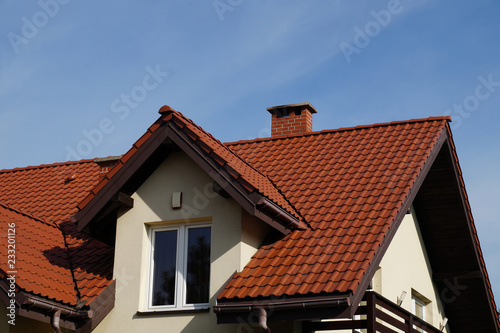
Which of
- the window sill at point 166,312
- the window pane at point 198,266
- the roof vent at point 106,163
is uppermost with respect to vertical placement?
the roof vent at point 106,163

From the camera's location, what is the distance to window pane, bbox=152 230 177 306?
11695mm

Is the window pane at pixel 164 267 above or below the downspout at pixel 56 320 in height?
above

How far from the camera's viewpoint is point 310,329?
414 inches

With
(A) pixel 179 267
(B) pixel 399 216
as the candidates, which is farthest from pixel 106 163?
(B) pixel 399 216

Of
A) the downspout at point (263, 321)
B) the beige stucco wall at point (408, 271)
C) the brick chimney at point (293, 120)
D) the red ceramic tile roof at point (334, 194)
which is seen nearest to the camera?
the downspout at point (263, 321)

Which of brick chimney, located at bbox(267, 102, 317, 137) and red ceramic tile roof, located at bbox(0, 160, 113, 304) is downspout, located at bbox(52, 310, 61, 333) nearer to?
red ceramic tile roof, located at bbox(0, 160, 113, 304)


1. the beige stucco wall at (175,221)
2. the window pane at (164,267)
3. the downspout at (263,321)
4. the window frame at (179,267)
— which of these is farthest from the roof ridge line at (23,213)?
the downspout at (263,321)

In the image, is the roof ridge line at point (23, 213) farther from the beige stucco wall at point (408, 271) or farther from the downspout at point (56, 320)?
the beige stucco wall at point (408, 271)

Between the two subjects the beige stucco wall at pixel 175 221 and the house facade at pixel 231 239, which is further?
the beige stucco wall at pixel 175 221

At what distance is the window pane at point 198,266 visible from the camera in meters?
11.5

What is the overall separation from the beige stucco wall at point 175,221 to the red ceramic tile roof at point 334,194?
1.30 feet

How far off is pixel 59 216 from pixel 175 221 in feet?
13.5

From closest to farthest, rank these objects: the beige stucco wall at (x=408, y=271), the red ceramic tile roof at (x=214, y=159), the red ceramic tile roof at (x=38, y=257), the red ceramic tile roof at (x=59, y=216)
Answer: the red ceramic tile roof at (x=38, y=257) → the red ceramic tile roof at (x=214, y=159) → the red ceramic tile roof at (x=59, y=216) → the beige stucco wall at (x=408, y=271)

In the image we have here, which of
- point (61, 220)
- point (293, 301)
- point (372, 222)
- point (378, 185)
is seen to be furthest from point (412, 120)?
point (61, 220)
